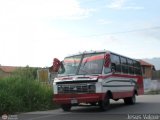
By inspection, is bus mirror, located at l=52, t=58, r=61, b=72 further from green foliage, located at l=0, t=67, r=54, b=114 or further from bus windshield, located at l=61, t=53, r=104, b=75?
green foliage, located at l=0, t=67, r=54, b=114

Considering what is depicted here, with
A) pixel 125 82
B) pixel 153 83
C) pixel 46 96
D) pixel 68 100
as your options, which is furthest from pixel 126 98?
pixel 153 83

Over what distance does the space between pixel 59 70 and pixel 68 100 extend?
2112mm

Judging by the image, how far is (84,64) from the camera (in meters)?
19.9

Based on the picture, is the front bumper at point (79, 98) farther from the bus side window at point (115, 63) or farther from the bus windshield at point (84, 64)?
the bus side window at point (115, 63)

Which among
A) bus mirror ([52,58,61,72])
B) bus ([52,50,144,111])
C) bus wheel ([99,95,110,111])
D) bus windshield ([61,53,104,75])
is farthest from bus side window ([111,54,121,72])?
bus mirror ([52,58,61,72])

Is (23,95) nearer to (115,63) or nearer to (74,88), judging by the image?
(74,88)

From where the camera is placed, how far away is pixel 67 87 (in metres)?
19.1

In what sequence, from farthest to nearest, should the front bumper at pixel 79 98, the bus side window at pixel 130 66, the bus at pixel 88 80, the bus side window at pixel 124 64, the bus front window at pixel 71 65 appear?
the bus side window at pixel 130 66, the bus side window at pixel 124 64, the bus front window at pixel 71 65, the bus at pixel 88 80, the front bumper at pixel 79 98

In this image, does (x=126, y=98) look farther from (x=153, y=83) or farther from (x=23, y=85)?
(x=153, y=83)

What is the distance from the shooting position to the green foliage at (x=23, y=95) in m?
19.4

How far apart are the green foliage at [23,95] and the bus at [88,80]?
5.93 ft

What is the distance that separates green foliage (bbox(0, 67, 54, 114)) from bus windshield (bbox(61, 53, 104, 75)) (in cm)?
254

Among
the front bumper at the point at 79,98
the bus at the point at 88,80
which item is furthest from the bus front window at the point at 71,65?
the front bumper at the point at 79,98

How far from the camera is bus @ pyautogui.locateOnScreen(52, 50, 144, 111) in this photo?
18.7 meters
